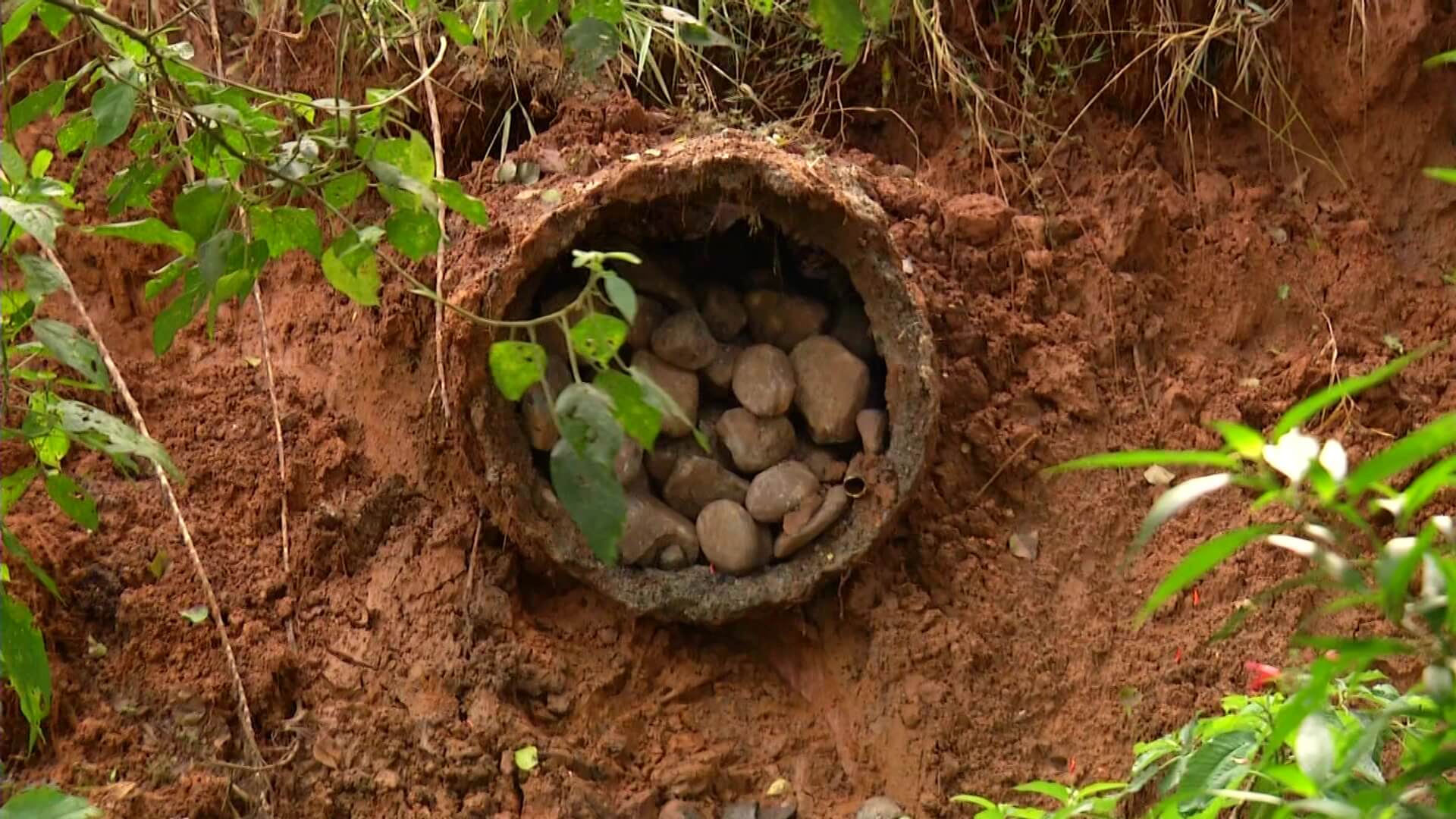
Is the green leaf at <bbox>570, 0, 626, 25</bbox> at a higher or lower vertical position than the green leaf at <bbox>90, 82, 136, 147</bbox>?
higher

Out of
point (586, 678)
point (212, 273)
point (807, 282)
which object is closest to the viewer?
point (212, 273)

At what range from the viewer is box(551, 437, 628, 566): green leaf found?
100 cm

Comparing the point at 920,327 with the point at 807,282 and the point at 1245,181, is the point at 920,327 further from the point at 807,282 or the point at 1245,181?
the point at 1245,181

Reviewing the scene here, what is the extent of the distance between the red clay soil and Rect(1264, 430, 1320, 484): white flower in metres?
1.33

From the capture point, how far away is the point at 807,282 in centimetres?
251

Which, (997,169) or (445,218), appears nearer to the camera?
(445,218)

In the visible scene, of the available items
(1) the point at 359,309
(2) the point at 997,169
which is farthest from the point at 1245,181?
(1) the point at 359,309

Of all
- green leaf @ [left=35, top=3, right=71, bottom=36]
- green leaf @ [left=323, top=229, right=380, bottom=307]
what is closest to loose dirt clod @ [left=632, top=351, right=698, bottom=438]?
green leaf @ [left=323, top=229, right=380, bottom=307]

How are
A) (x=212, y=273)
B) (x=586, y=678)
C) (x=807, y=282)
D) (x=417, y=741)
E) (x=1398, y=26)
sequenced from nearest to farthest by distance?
(x=212, y=273) < (x=417, y=741) < (x=586, y=678) < (x=1398, y=26) < (x=807, y=282)

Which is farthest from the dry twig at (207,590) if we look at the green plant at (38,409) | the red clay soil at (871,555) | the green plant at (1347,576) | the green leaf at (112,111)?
the green plant at (1347,576)

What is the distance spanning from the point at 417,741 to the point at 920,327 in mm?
1014

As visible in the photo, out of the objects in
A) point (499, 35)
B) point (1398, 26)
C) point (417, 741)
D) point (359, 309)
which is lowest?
point (417, 741)

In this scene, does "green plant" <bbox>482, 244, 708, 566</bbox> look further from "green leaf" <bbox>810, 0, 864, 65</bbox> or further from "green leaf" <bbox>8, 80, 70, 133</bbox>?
"green leaf" <bbox>8, 80, 70, 133</bbox>

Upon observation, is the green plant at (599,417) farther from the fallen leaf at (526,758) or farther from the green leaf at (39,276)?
the fallen leaf at (526,758)
